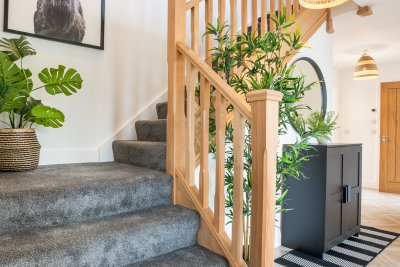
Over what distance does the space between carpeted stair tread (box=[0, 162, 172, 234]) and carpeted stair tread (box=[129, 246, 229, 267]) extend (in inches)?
13.6

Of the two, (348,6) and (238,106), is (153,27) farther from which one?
(348,6)

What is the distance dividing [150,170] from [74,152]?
80 cm

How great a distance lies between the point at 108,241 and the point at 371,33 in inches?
168

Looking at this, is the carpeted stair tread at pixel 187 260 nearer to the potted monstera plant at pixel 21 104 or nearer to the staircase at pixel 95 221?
the staircase at pixel 95 221

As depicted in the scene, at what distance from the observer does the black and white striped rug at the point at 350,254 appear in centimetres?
225

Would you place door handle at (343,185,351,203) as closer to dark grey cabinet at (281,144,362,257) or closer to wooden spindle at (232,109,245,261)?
dark grey cabinet at (281,144,362,257)

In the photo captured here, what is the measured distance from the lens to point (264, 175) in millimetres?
1254

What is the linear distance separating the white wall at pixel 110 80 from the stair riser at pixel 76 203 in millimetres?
941

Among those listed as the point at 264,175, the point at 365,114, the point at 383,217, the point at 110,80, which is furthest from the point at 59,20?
the point at 365,114

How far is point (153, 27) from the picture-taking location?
9.20 ft

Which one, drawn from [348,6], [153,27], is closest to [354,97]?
[348,6]

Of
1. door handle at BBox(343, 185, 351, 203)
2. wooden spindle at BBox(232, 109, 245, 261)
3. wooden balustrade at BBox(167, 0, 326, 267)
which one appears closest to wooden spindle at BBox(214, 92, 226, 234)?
wooden balustrade at BBox(167, 0, 326, 267)

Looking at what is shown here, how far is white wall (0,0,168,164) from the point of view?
88.8 inches

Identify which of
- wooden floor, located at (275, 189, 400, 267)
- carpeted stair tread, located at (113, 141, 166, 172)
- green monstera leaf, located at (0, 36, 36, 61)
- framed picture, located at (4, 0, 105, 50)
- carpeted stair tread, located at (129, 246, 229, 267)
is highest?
framed picture, located at (4, 0, 105, 50)
